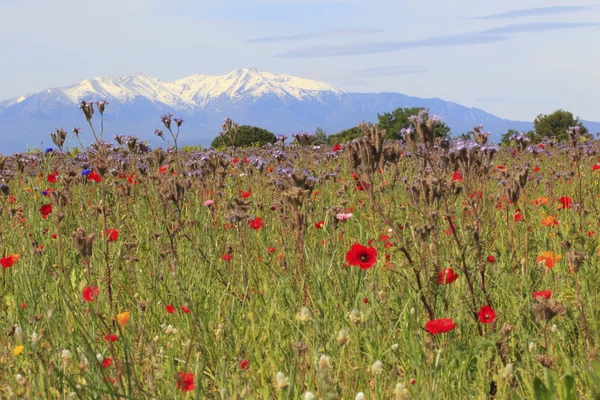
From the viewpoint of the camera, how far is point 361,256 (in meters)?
2.85

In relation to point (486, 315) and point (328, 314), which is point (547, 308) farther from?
point (328, 314)

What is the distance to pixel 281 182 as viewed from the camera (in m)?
5.11

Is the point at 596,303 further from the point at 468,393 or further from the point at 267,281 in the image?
the point at 267,281

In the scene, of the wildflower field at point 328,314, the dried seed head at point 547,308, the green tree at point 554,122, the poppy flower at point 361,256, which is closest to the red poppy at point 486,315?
the wildflower field at point 328,314

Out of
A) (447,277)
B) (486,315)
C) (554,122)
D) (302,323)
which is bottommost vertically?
(554,122)

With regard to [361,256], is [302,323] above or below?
below

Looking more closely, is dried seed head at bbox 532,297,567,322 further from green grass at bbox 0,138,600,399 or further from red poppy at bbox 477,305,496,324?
red poppy at bbox 477,305,496,324

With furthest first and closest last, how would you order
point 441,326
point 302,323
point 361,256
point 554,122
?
point 554,122 → point 302,323 → point 361,256 → point 441,326

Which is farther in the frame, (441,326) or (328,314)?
(328,314)

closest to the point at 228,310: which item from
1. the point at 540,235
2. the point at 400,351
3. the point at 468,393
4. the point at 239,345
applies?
the point at 239,345

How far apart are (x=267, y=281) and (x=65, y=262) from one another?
186 centimetres

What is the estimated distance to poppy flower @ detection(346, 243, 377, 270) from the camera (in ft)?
9.14

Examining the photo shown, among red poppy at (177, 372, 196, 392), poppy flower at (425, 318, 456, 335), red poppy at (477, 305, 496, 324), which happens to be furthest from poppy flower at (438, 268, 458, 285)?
red poppy at (177, 372, 196, 392)

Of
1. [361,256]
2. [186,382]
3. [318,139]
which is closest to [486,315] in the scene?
[361,256]
